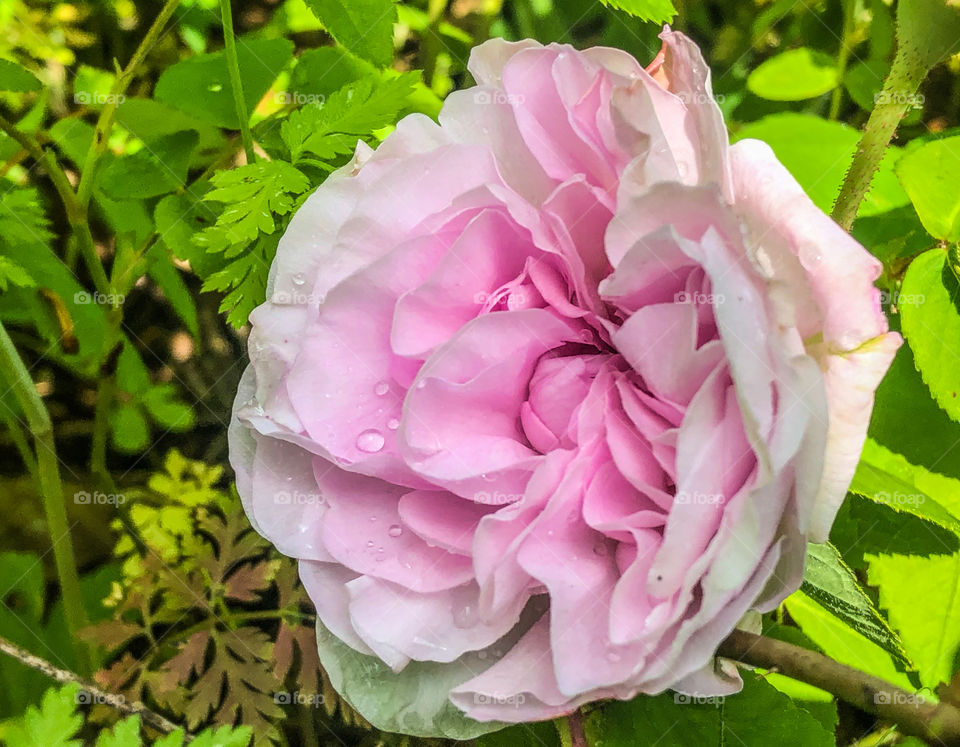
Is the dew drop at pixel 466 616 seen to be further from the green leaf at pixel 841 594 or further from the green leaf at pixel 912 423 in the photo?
the green leaf at pixel 912 423

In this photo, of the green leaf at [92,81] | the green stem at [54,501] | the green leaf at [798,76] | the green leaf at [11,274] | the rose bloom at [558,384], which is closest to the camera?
the rose bloom at [558,384]

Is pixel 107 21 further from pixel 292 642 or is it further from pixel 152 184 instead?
pixel 292 642

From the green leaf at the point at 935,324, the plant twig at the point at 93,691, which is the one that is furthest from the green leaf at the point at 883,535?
the plant twig at the point at 93,691

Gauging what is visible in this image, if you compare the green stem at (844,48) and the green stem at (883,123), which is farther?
the green stem at (844,48)

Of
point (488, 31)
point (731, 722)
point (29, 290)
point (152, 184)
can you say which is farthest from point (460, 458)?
point (488, 31)

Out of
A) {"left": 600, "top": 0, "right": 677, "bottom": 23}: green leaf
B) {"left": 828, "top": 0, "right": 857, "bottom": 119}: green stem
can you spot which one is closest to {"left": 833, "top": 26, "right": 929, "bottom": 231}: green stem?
{"left": 600, "top": 0, "right": 677, "bottom": 23}: green leaf

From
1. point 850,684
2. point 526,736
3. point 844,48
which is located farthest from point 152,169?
point 844,48

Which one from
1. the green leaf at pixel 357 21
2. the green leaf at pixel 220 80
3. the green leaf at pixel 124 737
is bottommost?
the green leaf at pixel 124 737
